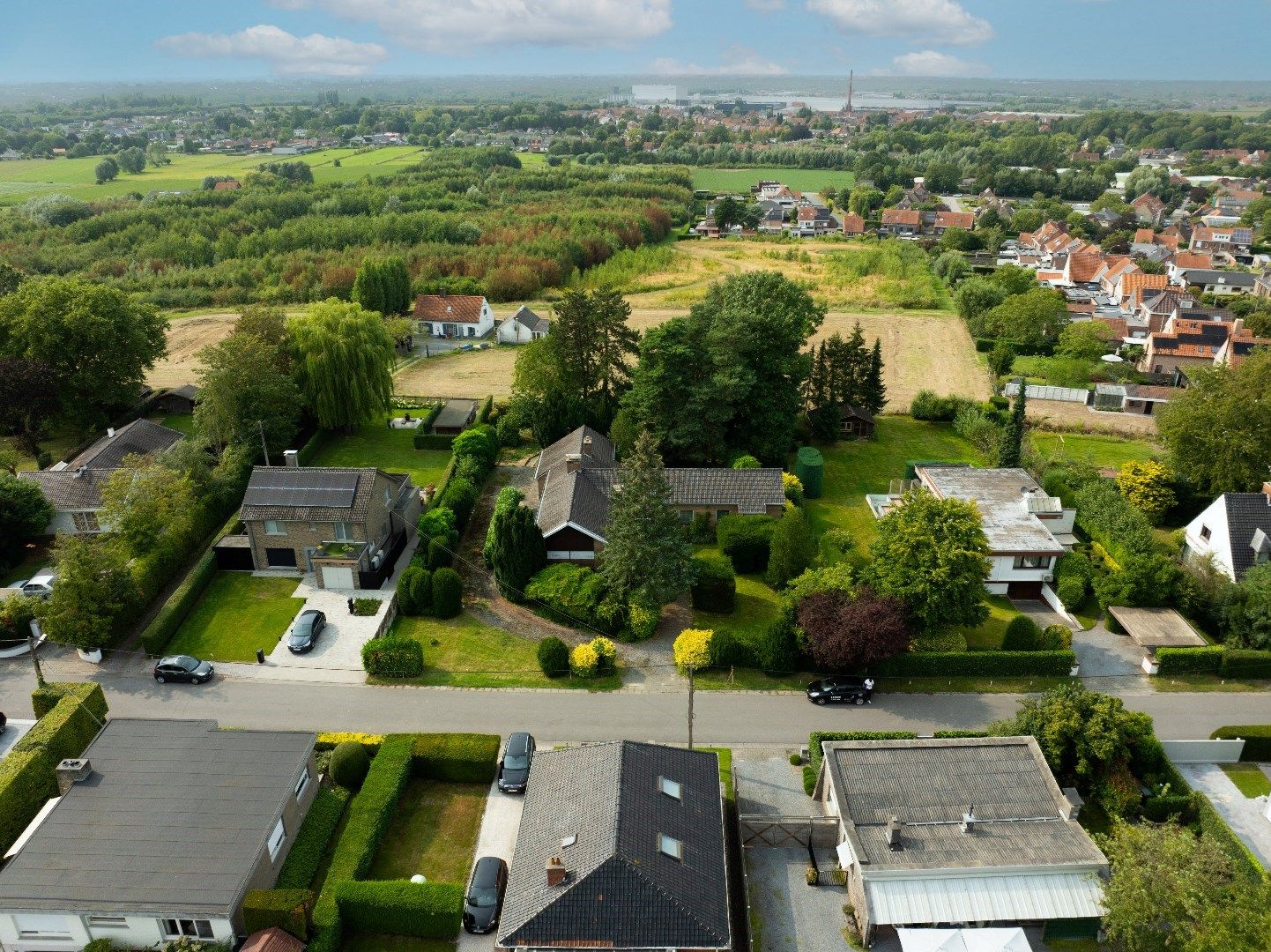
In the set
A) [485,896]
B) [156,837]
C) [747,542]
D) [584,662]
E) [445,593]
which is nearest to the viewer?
[156,837]

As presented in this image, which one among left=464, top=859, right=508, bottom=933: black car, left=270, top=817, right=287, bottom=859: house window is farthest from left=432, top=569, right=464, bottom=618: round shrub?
left=464, top=859, right=508, bottom=933: black car

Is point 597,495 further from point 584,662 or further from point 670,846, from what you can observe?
point 670,846

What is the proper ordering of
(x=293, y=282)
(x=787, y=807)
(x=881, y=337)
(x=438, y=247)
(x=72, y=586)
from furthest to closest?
(x=438, y=247) → (x=293, y=282) → (x=881, y=337) → (x=72, y=586) → (x=787, y=807)

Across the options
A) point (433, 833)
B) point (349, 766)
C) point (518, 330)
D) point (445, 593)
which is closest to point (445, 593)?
point (445, 593)

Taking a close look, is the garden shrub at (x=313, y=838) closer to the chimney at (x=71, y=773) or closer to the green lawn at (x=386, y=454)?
the chimney at (x=71, y=773)

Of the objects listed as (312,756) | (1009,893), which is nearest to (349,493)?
(312,756)

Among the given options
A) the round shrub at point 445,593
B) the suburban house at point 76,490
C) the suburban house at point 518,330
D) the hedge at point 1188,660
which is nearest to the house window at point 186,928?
the round shrub at point 445,593

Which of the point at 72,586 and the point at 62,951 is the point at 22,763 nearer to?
the point at 62,951

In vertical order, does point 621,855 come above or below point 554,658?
above

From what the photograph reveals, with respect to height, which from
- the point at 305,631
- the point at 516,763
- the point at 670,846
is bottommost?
the point at 516,763
